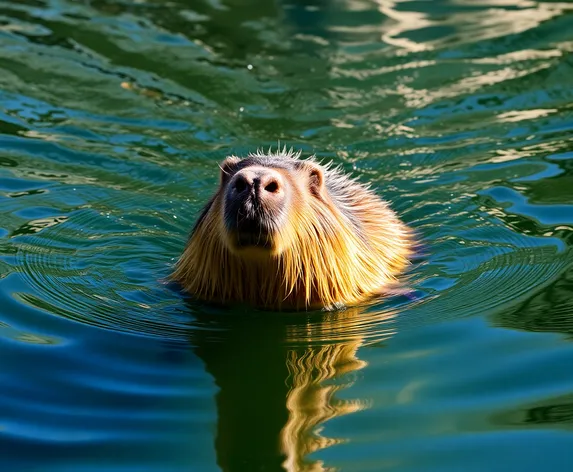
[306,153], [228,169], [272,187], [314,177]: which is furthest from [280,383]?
[306,153]

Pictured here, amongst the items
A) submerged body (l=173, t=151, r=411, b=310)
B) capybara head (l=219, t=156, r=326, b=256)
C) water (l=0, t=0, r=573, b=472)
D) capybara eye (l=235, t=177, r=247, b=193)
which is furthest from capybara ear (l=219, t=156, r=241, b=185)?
water (l=0, t=0, r=573, b=472)

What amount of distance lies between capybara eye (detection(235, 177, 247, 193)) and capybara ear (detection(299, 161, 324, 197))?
2.56 feet

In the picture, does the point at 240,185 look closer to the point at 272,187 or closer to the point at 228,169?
the point at 272,187

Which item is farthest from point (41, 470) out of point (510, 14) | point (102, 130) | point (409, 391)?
point (510, 14)

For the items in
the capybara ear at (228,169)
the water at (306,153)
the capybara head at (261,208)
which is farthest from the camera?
the capybara ear at (228,169)

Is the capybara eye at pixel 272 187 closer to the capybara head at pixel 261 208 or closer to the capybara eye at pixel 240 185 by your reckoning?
the capybara head at pixel 261 208

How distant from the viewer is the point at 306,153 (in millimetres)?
9445

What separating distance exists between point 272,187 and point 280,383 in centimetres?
114

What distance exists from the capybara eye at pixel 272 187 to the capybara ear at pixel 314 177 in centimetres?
66

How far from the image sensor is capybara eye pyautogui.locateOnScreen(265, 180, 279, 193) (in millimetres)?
5605

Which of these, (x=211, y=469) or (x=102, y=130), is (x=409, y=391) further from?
(x=102, y=130)

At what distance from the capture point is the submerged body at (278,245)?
5633 mm

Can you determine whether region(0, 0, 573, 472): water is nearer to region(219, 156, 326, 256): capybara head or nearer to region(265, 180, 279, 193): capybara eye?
region(219, 156, 326, 256): capybara head

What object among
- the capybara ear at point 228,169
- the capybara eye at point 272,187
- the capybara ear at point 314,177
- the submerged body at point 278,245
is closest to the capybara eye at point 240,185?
the submerged body at point 278,245
